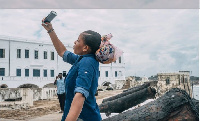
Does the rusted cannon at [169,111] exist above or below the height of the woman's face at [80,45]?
below

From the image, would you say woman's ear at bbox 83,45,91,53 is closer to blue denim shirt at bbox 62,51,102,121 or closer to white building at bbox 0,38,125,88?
blue denim shirt at bbox 62,51,102,121

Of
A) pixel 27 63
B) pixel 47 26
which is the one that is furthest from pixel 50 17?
pixel 27 63

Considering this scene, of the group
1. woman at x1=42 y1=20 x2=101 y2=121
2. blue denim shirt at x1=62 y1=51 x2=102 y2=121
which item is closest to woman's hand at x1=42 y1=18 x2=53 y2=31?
woman at x1=42 y1=20 x2=101 y2=121

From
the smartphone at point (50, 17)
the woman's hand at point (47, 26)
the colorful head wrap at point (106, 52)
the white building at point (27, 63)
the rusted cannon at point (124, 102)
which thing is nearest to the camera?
the colorful head wrap at point (106, 52)

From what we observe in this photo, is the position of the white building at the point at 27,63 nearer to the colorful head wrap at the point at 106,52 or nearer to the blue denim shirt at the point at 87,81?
the blue denim shirt at the point at 87,81

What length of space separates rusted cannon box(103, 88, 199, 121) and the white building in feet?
102

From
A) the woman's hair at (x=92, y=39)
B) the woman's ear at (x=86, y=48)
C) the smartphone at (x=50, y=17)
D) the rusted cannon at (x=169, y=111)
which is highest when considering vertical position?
the smartphone at (x=50, y=17)

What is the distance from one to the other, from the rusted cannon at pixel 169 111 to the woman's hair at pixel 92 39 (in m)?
0.56

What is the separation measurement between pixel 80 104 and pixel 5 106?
11.3 m

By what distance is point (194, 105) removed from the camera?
5.50ft

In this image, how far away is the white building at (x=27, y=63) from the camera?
31.4 meters

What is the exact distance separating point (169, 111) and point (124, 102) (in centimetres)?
290

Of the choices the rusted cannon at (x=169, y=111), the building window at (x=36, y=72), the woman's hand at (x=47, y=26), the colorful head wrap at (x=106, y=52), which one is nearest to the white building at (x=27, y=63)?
the building window at (x=36, y=72)

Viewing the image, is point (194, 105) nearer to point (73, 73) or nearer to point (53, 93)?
point (73, 73)
